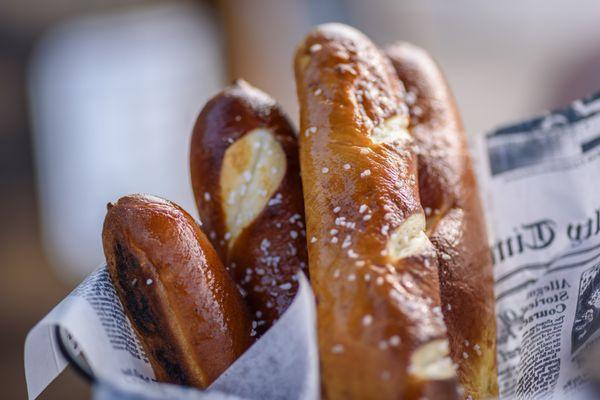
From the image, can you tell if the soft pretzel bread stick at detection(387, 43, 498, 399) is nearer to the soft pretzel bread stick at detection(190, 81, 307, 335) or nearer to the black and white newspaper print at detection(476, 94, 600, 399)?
the black and white newspaper print at detection(476, 94, 600, 399)

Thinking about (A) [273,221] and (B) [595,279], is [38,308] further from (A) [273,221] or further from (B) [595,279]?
(B) [595,279]

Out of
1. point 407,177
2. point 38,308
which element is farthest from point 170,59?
point 407,177

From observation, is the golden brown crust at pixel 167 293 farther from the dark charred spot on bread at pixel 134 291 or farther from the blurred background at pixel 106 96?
the blurred background at pixel 106 96

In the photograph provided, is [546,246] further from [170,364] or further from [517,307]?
[170,364]

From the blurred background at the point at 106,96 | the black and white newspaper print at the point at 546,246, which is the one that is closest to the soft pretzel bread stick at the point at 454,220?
the black and white newspaper print at the point at 546,246

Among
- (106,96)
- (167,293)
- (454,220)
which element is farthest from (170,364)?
(106,96)

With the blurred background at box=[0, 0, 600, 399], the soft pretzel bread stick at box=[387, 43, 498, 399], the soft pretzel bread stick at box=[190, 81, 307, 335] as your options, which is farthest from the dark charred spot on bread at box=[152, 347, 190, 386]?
the blurred background at box=[0, 0, 600, 399]
